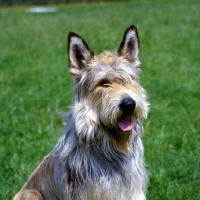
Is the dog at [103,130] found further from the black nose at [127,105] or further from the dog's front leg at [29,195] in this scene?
the dog's front leg at [29,195]

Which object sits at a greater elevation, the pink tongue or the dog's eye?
the dog's eye

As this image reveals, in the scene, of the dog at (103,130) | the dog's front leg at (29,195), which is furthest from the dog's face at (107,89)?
the dog's front leg at (29,195)

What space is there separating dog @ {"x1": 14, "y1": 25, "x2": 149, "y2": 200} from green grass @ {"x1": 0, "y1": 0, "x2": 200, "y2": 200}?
89cm

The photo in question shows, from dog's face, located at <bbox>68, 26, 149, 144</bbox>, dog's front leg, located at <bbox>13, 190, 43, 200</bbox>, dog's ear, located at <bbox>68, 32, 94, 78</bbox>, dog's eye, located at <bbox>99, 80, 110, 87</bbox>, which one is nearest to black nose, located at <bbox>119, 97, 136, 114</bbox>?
dog's face, located at <bbox>68, 26, 149, 144</bbox>

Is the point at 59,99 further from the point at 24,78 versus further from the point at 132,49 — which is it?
the point at 132,49

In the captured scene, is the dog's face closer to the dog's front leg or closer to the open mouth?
the open mouth

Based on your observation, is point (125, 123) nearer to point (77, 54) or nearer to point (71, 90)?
point (77, 54)

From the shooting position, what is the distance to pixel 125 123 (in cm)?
406

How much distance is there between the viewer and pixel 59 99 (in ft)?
25.9

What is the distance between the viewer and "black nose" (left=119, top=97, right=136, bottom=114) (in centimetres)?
392

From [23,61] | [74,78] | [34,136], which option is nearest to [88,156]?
[74,78]

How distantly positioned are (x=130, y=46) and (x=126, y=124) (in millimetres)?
735

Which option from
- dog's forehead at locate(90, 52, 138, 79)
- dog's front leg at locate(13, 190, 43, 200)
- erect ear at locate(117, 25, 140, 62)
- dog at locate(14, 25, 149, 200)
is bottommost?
dog's front leg at locate(13, 190, 43, 200)

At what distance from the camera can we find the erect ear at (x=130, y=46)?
14.2 ft
